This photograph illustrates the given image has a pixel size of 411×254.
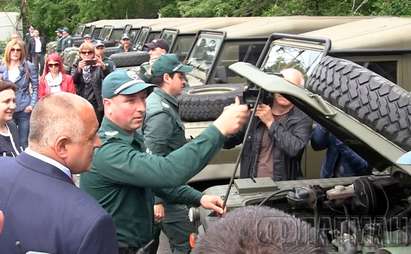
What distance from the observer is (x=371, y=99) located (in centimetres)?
264

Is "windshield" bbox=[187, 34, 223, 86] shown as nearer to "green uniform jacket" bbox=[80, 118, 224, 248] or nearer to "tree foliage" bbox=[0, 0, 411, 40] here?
"green uniform jacket" bbox=[80, 118, 224, 248]

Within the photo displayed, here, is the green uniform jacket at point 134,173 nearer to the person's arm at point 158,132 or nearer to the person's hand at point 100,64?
the person's arm at point 158,132

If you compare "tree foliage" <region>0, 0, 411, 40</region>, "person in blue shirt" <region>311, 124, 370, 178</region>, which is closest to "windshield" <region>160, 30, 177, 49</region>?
"tree foliage" <region>0, 0, 411, 40</region>

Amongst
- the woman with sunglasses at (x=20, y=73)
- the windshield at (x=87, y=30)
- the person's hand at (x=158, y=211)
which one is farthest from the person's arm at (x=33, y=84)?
the windshield at (x=87, y=30)

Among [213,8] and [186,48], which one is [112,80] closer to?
[186,48]

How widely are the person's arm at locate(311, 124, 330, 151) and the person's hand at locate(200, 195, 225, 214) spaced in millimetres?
1240

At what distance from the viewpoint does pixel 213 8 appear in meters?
19.0

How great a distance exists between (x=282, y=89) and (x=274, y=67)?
9.79 ft

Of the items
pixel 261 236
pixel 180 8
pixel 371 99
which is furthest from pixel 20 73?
pixel 180 8

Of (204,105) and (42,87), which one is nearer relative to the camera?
(204,105)

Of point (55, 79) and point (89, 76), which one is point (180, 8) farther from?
point (55, 79)

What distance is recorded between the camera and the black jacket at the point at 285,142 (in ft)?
13.5

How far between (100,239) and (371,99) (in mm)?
1212

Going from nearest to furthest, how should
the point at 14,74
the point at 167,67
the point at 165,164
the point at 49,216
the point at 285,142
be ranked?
the point at 49,216 → the point at 165,164 → the point at 285,142 → the point at 167,67 → the point at 14,74
